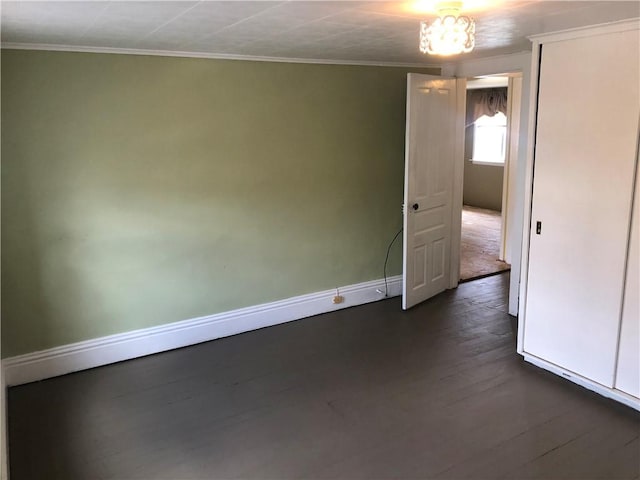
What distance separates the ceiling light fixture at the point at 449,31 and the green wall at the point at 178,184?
186 centimetres

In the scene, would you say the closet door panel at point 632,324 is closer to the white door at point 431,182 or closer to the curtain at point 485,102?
the white door at point 431,182

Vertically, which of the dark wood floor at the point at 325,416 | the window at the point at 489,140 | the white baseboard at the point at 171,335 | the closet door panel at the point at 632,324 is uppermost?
the window at the point at 489,140

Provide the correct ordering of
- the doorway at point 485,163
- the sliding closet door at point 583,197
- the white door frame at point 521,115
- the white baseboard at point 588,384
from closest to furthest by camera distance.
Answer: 1. the sliding closet door at point 583,197
2. the white baseboard at point 588,384
3. the white door frame at point 521,115
4. the doorway at point 485,163

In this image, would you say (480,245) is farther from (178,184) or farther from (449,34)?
(449,34)

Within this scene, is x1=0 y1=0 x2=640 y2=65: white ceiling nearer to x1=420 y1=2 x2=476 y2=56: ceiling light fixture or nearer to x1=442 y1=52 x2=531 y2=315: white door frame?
x1=420 y1=2 x2=476 y2=56: ceiling light fixture

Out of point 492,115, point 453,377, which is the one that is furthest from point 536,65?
point 492,115

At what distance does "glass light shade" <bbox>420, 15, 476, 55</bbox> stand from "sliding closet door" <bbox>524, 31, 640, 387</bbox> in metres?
1.06

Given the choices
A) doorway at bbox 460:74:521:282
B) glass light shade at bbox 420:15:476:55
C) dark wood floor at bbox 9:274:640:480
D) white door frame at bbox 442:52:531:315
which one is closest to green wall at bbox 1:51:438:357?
dark wood floor at bbox 9:274:640:480

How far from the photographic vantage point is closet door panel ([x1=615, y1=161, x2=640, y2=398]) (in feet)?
9.34

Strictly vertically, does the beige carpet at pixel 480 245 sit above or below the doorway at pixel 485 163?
below

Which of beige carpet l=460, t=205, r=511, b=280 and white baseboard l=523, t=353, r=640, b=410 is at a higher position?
beige carpet l=460, t=205, r=511, b=280

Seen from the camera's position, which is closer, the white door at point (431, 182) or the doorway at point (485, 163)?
the white door at point (431, 182)

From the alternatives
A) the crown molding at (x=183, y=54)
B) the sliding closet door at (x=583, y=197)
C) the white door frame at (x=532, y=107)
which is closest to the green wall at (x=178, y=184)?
the crown molding at (x=183, y=54)

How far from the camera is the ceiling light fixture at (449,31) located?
7.27ft
